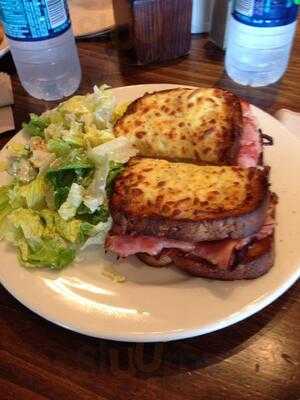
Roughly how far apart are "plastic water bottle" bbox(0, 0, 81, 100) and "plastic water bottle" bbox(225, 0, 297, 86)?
0.53 meters

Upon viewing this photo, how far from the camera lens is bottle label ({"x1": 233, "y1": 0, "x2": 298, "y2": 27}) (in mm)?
1152

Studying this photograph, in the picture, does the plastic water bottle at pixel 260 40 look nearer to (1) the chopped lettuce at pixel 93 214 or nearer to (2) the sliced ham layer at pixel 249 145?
(2) the sliced ham layer at pixel 249 145

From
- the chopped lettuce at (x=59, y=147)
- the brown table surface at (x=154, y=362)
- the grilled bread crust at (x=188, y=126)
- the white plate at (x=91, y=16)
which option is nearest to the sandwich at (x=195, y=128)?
the grilled bread crust at (x=188, y=126)

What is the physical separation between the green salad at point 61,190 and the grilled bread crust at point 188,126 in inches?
2.2

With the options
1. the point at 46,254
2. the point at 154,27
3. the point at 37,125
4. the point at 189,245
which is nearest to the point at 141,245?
the point at 189,245

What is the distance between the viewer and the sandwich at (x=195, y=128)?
39.4 inches

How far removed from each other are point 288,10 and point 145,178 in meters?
0.67

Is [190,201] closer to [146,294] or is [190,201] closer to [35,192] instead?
[146,294]

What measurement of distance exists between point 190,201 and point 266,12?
2.13 ft

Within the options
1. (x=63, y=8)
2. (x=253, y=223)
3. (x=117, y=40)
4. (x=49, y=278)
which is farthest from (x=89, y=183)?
(x=117, y=40)

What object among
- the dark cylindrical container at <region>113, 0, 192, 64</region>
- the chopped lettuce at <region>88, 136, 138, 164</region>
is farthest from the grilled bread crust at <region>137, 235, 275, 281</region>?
the dark cylindrical container at <region>113, 0, 192, 64</region>

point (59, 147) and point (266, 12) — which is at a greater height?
point (266, 12)

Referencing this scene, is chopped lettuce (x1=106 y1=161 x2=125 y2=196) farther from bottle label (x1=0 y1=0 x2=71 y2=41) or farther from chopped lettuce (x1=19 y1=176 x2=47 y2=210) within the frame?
bottle label (x1=0 y1=0 x2=71 y2=41)

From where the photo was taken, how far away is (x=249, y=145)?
102 cm
